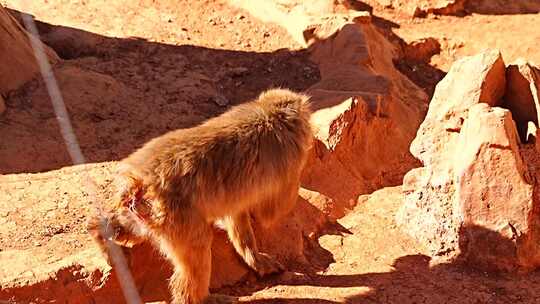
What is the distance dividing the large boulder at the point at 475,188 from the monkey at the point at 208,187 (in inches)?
46.5

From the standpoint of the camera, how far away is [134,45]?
9.57 m

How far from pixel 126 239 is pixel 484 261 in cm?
276

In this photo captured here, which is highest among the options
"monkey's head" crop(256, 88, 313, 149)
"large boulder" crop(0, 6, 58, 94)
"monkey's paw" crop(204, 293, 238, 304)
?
"large boulder" crop(0, 6, 58, 94)

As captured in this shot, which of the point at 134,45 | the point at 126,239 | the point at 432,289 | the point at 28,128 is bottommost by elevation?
the point at 432,289

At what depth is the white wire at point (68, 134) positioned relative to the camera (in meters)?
4.88

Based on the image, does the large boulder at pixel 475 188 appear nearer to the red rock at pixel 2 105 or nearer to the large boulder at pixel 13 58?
the red rock at pixel 2 105

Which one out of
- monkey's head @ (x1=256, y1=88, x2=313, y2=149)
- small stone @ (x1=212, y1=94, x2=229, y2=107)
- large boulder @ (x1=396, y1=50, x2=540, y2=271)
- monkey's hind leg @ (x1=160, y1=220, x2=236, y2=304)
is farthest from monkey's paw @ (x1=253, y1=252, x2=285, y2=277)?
small stone @ (x1=212, y1=94, x2=229, y2=107)

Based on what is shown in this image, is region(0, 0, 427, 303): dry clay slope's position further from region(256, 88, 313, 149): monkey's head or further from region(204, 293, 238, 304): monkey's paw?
region(256, 88, 313, 149): monkey's head

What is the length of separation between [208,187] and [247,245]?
0.82 meters

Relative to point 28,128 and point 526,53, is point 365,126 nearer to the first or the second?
point 28,128

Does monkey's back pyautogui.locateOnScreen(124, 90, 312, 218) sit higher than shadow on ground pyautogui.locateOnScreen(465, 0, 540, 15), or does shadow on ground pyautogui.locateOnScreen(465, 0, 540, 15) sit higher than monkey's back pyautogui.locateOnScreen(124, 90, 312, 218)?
shadow on ground pyautogui.locateOnScreen(465, 0, 540, 15)

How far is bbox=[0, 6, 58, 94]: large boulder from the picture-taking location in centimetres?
812

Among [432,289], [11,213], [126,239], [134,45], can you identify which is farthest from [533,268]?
[134,45]

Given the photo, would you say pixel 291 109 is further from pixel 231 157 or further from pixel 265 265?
pixel 265 265
